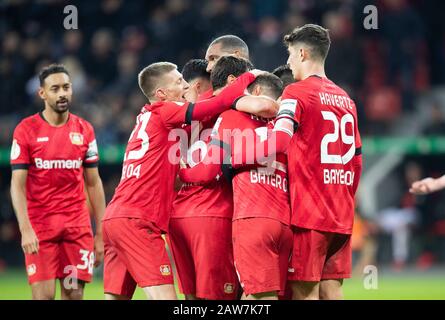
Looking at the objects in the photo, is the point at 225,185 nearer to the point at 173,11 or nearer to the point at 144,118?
the point at 144,118

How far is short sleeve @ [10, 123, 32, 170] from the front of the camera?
7900mm

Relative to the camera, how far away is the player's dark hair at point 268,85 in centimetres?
641

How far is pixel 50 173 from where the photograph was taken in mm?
7992

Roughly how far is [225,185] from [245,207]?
0.46 meters

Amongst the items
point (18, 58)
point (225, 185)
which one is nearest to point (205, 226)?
point (225, 185)

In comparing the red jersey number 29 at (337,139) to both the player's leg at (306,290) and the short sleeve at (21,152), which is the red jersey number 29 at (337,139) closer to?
the player's leg at (306,290)

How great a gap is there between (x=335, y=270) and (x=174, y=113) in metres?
1.61

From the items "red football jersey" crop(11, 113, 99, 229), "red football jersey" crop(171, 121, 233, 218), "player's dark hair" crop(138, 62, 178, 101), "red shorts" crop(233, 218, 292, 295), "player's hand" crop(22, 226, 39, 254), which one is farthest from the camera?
"red football jersey" crop(11, 113, 99, 229)

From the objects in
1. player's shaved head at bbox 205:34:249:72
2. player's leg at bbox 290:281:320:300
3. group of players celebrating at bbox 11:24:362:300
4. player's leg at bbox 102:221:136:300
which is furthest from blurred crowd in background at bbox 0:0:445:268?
player's leg at bbox 290:281:320:300

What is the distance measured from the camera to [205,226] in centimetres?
635

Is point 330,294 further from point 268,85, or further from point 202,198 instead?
point 268,85

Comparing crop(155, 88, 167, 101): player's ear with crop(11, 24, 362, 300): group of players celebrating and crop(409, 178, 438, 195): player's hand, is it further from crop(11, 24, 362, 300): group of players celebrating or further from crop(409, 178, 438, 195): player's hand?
crop(409, 178, 438, 195): player's hand

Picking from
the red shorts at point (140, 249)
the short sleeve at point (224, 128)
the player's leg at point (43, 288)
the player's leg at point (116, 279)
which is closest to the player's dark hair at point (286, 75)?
the short sleeve at point (224, 128)

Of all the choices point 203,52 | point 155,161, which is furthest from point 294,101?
point 203,52
